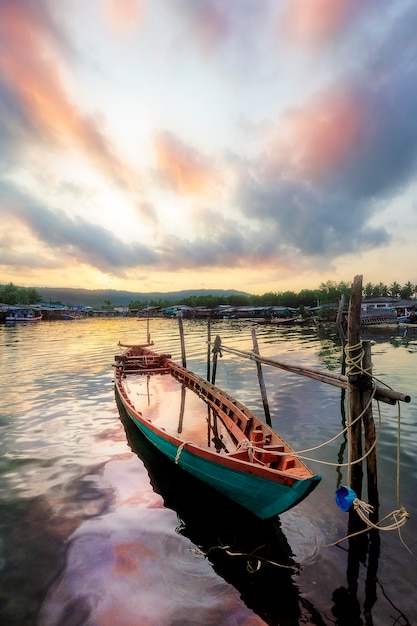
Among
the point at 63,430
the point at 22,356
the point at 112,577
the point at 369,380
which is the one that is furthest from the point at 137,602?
the point at 22,356

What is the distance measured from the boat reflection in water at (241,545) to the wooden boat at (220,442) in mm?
707

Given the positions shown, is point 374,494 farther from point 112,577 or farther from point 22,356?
point 22,356

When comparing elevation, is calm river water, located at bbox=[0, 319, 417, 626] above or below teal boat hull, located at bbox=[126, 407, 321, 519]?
below

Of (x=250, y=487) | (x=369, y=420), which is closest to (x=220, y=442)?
(x=250, y=487)

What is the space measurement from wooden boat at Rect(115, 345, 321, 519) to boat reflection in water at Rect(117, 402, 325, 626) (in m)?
0.71

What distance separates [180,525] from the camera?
689 cm

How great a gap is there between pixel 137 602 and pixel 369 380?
17.9 feet

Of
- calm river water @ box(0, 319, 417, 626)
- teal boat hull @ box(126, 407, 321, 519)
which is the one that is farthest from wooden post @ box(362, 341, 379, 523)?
teal boat hull @ box(126, 407, 321, 519)

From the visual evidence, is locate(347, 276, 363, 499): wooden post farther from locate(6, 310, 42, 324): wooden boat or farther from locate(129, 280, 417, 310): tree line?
locate(129, 280, 417, 310): tree line

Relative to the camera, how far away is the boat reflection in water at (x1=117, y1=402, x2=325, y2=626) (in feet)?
16.2

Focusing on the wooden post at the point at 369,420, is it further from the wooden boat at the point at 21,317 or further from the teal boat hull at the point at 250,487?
the wooden boat at the point at 21,317

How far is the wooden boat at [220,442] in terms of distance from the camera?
5562 mm

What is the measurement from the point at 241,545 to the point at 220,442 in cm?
289

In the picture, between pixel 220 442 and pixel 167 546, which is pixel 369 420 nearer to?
pixel 220 442
